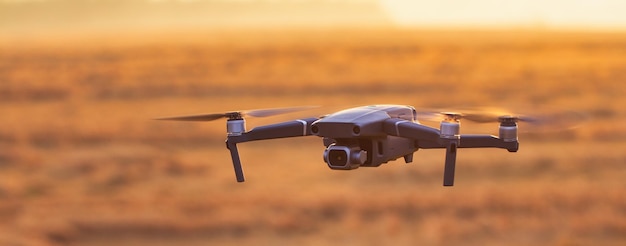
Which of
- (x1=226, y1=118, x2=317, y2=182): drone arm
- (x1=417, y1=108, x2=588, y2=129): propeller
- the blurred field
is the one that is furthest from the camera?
the blurred field

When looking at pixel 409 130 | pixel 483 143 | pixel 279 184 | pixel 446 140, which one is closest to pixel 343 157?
pixel 409 130

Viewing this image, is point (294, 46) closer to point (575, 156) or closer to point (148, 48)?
point (148, 48)

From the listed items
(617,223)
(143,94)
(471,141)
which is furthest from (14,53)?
(471,141)

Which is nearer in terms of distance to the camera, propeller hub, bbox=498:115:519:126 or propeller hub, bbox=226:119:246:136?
propeller hub, bbox=498:115:519:126

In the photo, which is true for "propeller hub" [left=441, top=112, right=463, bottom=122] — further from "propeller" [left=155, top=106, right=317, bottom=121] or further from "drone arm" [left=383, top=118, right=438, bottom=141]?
"propeller" [left=155, top=106, right=317, bottom=121]

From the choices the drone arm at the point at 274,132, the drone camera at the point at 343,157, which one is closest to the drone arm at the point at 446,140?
the drone camera at the point at 343,157

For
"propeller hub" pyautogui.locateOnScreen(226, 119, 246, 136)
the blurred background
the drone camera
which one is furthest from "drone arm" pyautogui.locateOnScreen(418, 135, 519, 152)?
the blurred background

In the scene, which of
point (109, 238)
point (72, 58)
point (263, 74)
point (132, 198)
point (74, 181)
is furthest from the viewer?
point (72, 58)
